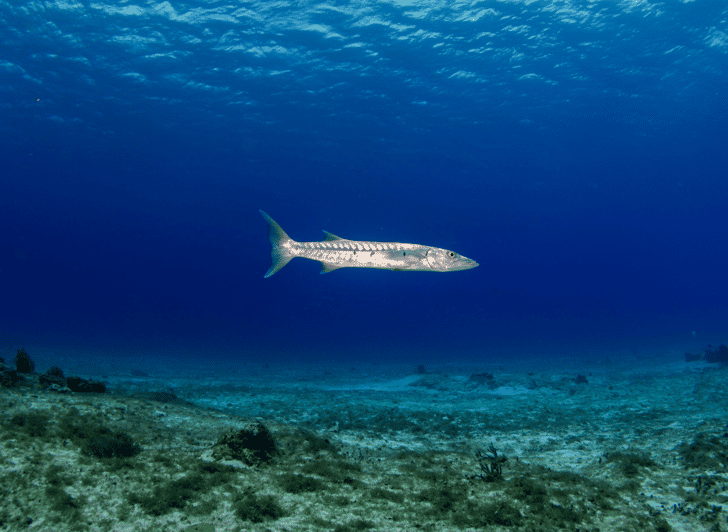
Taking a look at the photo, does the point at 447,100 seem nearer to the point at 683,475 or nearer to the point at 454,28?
the point at 454,28

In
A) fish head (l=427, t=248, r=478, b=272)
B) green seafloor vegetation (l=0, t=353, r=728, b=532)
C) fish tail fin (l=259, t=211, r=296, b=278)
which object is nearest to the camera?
green seafloor vegetation (l=0, t=353, r=728, b=532)

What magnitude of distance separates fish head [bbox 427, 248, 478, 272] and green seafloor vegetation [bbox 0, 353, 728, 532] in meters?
2.74

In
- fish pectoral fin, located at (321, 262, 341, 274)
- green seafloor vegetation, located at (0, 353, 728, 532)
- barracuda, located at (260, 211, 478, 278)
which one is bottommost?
green seafloor vegetation, located at (0, 353, 728, 532)

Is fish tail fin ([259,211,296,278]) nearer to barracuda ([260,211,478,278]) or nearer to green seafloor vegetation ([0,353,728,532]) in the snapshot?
barracuda ([260,211,478,278])

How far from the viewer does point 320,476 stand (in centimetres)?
447

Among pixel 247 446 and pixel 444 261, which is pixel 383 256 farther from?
pixel 247 446

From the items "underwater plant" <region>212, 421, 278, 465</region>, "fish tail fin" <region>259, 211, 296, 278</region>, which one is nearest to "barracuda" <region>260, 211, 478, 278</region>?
"fish tail fin" <region>259, 211, 296, 278</region>

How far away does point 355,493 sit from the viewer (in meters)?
3.98

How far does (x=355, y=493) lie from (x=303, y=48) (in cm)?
2986

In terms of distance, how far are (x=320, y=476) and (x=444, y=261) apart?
3388 mm

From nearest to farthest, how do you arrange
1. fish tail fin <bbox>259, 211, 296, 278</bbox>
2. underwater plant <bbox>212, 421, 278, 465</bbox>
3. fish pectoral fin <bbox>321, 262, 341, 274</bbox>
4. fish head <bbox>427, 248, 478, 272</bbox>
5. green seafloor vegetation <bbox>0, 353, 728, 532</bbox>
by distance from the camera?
green seafloor vegetation <bbox>0, 353, 728, 532</bbox> → underwater plant <bbox>212, 421, 278, 465</bbox> → fish head <bbox>427, 248, 478, 272</bbox> → fish pectoral fin <bbox>321, 262, 341, 274</bbox> → fish tail fin <bbox>259, 211, 296, 278</bbox>

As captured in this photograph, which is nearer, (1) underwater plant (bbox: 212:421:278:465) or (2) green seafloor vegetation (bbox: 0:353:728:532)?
(2) green seafloor vegetation (bbox: 0:353:728:532)

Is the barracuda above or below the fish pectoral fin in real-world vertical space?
above

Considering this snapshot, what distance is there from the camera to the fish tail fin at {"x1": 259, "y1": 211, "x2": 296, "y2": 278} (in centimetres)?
534
